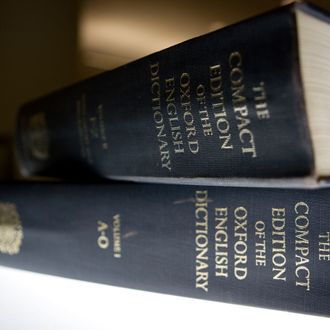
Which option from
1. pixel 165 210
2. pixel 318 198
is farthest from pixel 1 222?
pixel 318 198

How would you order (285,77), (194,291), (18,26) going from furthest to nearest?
(18,26), (194,291), (285,77)

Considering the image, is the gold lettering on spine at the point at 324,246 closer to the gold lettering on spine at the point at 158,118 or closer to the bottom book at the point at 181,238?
the bottom book at the point at 181,238

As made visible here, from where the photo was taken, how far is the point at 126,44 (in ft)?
2.30

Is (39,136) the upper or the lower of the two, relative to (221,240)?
upper

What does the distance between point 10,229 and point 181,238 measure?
0.18 meters

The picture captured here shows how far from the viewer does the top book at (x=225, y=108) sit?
27 centimetres

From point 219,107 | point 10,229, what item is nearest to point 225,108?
point 219,107

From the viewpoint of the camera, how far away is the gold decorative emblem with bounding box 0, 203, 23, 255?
46cm

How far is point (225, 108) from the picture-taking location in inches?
12.0

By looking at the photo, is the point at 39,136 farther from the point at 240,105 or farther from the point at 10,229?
the point at 240,105

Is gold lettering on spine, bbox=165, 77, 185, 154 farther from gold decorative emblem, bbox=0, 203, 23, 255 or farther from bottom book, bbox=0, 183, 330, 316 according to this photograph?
gold decorative emblem, bbox=0, 203, 23, 255

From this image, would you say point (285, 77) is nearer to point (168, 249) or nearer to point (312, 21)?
point (312, 21)

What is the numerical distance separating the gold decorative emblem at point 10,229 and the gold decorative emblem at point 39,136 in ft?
0.23

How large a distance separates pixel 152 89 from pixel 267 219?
131mm
